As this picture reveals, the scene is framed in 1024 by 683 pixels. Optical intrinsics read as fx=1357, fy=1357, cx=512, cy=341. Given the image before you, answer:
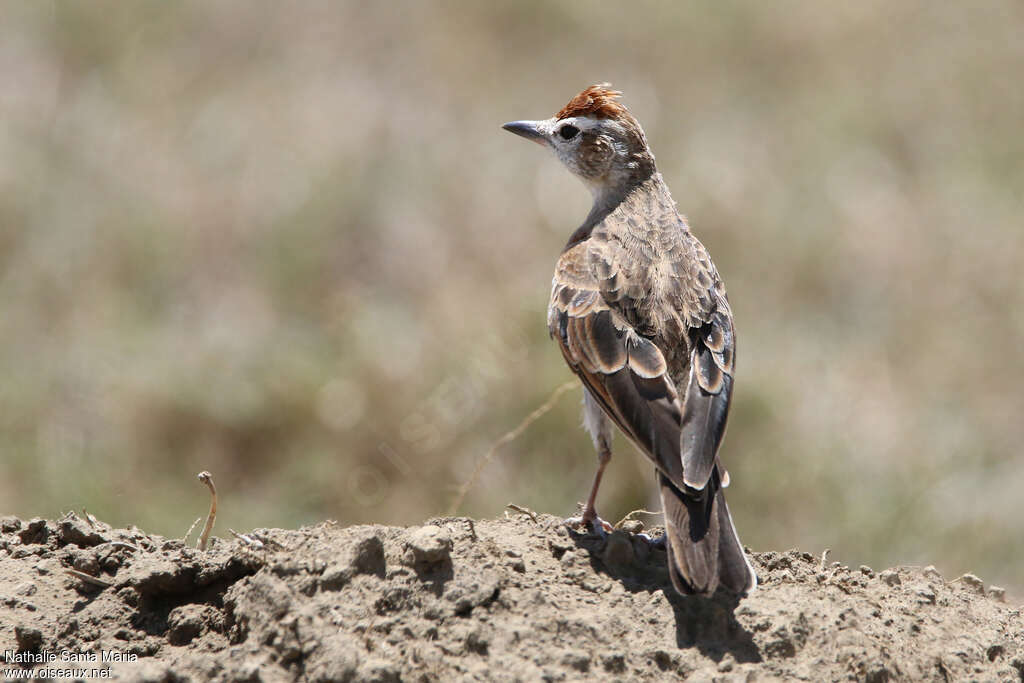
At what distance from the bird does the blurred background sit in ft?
8.11

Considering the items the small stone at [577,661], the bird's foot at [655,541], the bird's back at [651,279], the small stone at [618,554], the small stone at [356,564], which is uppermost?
the bird's back at [651,279]

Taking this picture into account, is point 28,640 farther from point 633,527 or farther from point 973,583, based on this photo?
point 973,583

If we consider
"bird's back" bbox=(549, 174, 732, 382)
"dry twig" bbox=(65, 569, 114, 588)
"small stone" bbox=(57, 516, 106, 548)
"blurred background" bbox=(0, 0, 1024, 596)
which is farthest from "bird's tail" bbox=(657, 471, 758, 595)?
"blurred background" bbox=(0, 0, 1024, 596)

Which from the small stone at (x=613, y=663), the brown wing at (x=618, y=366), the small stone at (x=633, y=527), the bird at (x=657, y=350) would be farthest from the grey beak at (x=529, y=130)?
the small stone at (x=613, y=663)

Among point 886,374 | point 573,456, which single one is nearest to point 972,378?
point 886,374

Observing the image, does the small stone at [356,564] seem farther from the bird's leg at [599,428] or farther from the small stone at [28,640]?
the bird's leg at [599,428]

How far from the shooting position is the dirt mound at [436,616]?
172 inches

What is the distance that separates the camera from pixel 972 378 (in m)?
11.7

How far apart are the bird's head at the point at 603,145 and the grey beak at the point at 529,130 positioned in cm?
17

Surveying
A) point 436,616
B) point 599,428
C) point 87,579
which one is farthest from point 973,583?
point 87,579

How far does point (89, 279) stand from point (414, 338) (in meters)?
2.88

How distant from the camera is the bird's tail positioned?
4.80 m

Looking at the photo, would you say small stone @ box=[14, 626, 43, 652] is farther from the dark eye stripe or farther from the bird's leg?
the dark eye stripe

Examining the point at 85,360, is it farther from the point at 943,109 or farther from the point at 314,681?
the point at 943,109
